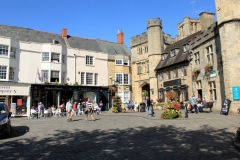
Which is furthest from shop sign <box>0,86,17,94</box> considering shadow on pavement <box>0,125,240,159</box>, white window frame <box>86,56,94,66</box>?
shadow on pavement <box>0,125,240,159</box>

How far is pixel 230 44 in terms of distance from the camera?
18.1 meters

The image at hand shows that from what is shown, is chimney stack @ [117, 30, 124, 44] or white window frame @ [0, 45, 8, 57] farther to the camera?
chimney stack @ [117, 30, 124, 44]

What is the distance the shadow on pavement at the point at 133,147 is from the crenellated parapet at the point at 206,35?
555 inches

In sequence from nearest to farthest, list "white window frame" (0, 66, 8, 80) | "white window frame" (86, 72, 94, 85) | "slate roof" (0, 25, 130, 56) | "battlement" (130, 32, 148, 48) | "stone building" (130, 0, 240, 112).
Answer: "stone building" (130, 0, 240, 112)
"white window frame" (0, 66, 8, 80)
"slate roof" (0, 25, 130, 56)
"white window frame" (86, 72, 94, 85)
"battlement" (130, 32, 148, 48)

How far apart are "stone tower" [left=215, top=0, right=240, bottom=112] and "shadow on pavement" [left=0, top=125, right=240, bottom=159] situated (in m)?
9.75

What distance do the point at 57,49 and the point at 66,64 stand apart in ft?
8.27

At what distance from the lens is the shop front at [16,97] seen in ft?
84.1

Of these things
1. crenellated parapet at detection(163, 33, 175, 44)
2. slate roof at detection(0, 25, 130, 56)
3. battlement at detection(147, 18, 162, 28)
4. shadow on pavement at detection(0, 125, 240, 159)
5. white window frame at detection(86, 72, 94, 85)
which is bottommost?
shadow on pavement at detection(0, 125, 240, 159)

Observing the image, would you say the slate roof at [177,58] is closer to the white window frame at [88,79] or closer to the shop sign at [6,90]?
the white window frame at [88,79]

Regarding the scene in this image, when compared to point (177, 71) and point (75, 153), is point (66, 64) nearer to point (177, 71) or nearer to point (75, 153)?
point (177, 71)

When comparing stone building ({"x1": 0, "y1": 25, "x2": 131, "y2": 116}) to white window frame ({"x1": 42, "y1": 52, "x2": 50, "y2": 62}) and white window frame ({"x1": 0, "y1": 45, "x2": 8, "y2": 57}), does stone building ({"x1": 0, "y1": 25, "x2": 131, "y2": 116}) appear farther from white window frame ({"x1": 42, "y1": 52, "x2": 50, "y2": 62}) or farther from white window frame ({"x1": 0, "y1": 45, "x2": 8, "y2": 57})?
white window frame ({"x1": 42, "y1": 52, "x2": 50, "y2": 62})

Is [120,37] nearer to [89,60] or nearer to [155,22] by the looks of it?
[155,22]

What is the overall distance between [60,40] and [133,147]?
28.5 metres

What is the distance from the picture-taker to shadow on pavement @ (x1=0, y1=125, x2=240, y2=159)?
21.1 feet
